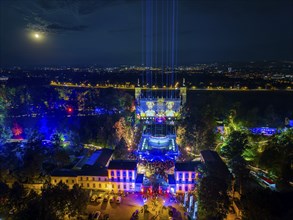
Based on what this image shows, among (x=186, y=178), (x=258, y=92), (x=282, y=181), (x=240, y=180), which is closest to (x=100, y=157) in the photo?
(x=186, y=178)

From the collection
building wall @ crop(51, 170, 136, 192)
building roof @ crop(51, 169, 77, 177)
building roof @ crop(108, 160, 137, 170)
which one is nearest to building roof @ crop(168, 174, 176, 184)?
building wall @ crop(51, 170, 136, 192)

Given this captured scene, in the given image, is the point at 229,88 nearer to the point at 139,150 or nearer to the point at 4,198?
the point at 139,150

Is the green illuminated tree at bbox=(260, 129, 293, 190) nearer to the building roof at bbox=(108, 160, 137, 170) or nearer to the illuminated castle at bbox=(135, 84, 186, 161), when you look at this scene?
the illuminated castle at bbox=(135, 84, 186, 161)

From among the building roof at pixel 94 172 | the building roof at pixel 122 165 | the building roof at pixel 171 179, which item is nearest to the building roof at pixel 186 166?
the building roof at pixel 171 179

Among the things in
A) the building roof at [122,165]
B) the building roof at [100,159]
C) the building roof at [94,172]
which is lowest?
the building roof at [94,172]

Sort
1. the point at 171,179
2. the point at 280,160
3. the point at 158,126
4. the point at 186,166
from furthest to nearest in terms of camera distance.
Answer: the point at 158,126 → the point at 171,179 → the point at 186,166 → the point at 280,160

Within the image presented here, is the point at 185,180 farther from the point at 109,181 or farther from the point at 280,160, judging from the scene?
the point at 280,160

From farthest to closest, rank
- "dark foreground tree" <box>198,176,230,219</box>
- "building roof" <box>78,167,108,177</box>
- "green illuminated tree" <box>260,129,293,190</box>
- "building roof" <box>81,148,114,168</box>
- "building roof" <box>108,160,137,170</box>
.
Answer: "building roof" <box>81,148,114,168</box> < "building roof" <box>78,167,108,177</box> < "building roof" <box>108,160,137,170</box> < "green illuminated tree" <box>260,129,293,190</box> < "dark foreground tree" <box>198,176,230,219</box>

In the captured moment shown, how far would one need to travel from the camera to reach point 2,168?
51.4ft

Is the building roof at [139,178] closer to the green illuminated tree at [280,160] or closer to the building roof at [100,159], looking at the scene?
the building roof at [100,159]

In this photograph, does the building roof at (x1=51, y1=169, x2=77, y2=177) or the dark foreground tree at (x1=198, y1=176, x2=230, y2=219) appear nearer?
the dark foreground tree at (x1=198, y1=176, x2=230, y2=219)

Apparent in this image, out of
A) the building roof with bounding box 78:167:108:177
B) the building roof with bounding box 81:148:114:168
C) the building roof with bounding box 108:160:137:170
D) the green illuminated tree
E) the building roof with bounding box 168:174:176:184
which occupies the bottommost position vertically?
the building roof with bounding box 168:174:176:184

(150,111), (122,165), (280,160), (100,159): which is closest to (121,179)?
(122,165)

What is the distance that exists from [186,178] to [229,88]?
50150mm
